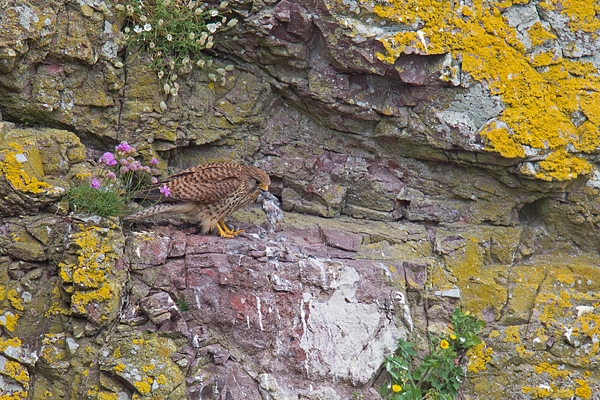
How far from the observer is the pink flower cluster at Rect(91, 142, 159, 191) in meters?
5.64

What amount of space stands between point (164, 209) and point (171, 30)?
5.39 feet

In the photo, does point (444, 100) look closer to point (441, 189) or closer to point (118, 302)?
point (441, 189)

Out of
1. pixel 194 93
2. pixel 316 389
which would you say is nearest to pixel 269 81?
pixel 194 93

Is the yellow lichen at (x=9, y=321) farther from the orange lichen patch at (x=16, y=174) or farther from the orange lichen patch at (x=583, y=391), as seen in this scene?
the orange lichen patch at (x=583, y=391)

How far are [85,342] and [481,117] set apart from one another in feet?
12.3

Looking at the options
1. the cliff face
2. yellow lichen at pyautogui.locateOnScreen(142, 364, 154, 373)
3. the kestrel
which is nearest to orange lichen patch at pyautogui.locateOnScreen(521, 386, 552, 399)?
the cliff face

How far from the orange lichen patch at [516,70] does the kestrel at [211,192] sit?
1572 millimetres

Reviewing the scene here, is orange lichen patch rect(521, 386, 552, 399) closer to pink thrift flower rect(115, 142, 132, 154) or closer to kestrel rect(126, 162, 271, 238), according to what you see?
kestrel rect(126, 162, 271, 238)

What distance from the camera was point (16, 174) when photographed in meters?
5.22

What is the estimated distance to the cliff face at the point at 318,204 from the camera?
5.10 metres

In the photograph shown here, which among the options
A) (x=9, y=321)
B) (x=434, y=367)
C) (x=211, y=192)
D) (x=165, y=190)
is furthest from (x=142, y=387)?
(x=434, y=367)

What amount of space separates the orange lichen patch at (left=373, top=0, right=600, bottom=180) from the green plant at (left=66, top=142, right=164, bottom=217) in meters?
2.29

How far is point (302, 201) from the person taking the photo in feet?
21.6

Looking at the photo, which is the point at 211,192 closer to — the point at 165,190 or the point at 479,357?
the point at 165,190
